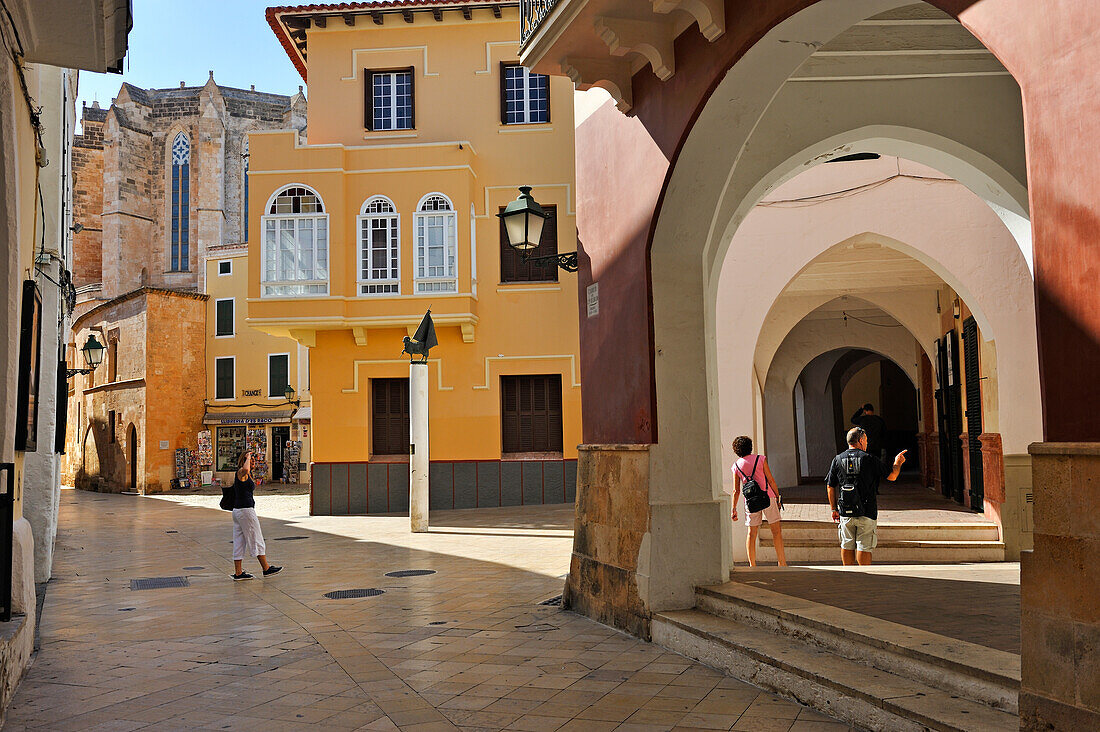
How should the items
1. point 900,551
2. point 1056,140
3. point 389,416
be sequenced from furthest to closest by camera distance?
point 389,416 < point 900,551 < point 1056,140

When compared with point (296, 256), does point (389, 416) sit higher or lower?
lower

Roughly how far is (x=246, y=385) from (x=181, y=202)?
1564cm

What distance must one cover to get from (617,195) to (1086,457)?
4.89 meters

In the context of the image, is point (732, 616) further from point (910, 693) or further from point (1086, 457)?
point (1086, 457)

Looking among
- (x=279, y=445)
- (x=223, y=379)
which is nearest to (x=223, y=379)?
(x=223, y=379)

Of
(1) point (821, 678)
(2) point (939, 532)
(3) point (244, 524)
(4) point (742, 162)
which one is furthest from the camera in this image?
(2) point (939, 532)

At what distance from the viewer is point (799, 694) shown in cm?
501

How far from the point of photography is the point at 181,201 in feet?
156

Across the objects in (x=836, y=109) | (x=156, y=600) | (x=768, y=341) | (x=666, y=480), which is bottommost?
(x=156, y=600)

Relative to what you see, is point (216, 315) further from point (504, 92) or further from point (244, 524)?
point (244, 524)

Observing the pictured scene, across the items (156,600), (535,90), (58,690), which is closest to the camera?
(58,690)

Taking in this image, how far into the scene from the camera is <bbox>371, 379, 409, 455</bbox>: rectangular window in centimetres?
2130

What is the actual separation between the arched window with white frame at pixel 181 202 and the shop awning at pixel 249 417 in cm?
1322

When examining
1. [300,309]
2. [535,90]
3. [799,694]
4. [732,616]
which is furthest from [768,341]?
[799,694]
